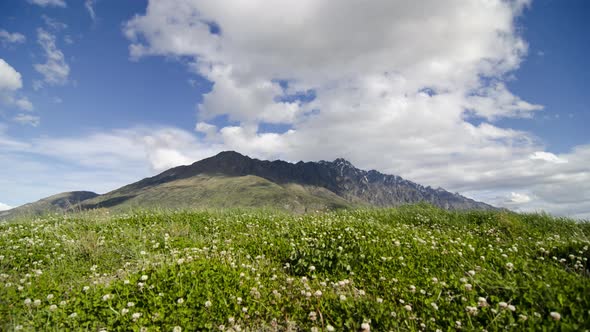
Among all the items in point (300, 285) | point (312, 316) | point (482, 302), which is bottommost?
point (312, 316)

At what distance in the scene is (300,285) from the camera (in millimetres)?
6164

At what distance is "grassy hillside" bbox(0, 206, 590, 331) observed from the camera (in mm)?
4453

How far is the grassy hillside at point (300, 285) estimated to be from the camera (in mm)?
4453

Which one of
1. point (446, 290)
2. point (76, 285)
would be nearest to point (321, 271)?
point (446, 290)

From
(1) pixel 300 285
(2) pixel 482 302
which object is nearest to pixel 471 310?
(2) pixel 482 302

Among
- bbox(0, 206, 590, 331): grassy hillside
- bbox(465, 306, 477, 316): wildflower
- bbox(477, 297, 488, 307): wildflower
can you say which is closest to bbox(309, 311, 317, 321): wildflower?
bbox(0, 206, 590, 331): grassy hillside

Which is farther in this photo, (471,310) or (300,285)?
(300,285)

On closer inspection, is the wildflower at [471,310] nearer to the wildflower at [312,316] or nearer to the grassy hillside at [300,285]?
the grassy hillside at [300,285]

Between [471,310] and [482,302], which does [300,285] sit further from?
[482,302]

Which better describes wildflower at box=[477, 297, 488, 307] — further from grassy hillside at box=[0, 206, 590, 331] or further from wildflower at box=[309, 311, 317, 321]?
wildflower at box=[309, 311, 317, 321]

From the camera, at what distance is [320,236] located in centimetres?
866

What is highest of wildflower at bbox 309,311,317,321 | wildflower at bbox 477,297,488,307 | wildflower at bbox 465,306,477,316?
wildflower at bbox 477,297,488,307

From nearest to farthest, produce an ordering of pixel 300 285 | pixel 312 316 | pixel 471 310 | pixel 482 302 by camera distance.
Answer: pixel 471 310, pixel 482 302, pixel 312 316, pixel 300 285

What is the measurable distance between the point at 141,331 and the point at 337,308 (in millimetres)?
3155
